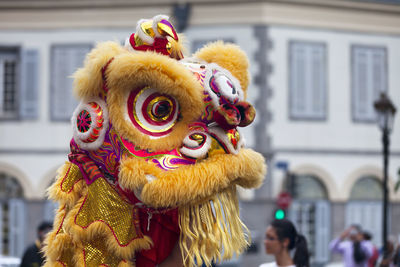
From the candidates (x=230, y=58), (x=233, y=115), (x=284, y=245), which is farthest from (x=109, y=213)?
(x=284, y=245)

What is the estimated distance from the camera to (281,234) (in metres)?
5.87

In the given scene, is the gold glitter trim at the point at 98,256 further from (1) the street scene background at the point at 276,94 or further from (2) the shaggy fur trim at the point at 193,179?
(1) the street scene background at the point at 276,94

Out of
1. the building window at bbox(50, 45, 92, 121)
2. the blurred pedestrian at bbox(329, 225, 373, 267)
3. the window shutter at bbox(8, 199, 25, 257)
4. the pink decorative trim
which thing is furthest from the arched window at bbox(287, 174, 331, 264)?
the pink decorative trim

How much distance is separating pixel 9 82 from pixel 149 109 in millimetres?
16629

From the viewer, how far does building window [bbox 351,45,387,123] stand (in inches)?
756

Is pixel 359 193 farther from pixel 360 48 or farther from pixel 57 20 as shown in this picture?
pixel 57 20

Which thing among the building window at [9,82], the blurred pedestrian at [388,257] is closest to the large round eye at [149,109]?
the blurred pedestrian at [388,257]

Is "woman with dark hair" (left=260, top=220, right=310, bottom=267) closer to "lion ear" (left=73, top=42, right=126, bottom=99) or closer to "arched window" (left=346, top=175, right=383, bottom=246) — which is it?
"lion ear" (left=73, top=42, right=126, bottom=99)

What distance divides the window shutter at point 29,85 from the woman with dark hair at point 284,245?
14.1 meters

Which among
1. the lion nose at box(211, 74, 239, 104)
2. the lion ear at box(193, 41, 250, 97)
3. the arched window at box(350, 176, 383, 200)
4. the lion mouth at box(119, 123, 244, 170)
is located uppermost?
the lion ear at box(193, 41, 250, 97)

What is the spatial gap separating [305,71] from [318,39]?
2.81 feet

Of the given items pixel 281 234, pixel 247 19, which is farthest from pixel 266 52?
pixel 281 234

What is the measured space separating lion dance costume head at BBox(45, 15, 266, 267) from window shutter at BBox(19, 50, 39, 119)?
15951 millimetres

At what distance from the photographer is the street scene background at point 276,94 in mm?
18562
